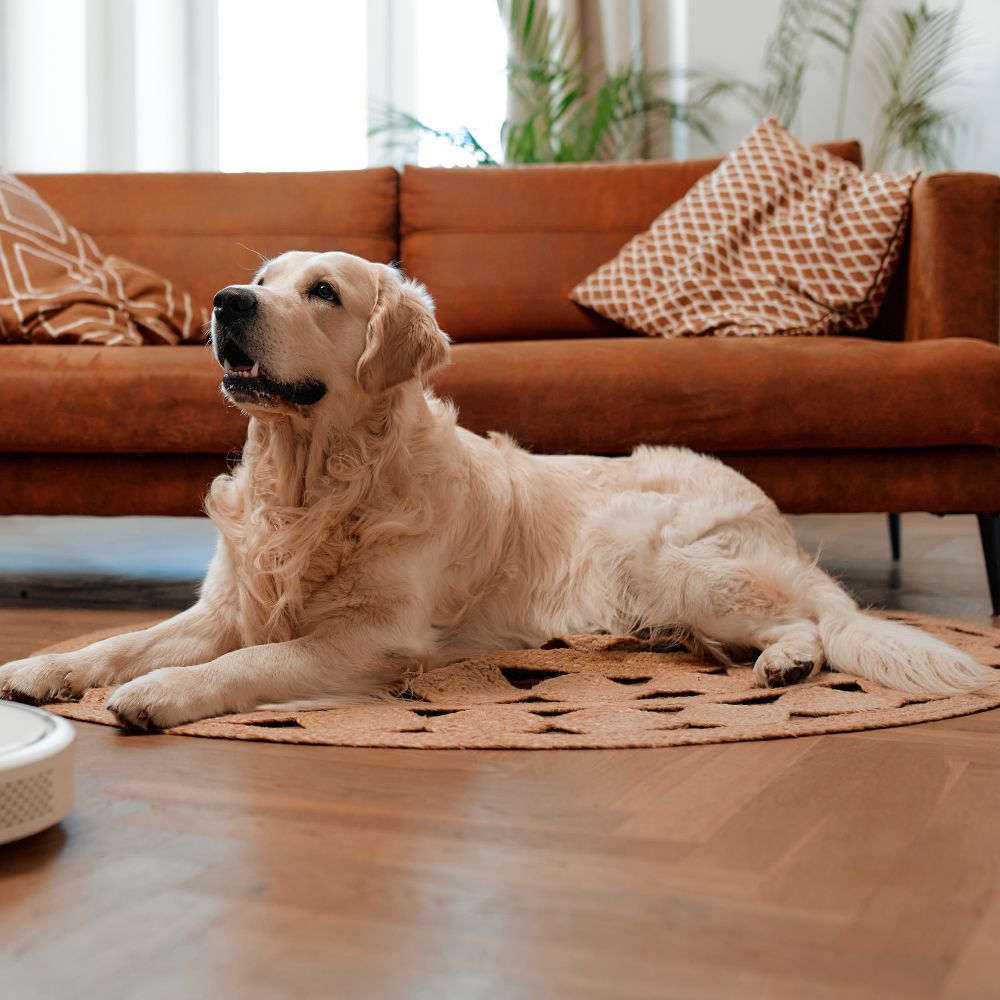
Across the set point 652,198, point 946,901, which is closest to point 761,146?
point 652,198

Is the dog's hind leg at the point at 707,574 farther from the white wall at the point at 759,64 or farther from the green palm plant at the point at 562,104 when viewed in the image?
the white wall at the point at 759,64

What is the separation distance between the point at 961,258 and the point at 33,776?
290 centimetres

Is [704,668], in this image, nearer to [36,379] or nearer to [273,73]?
[36,379]

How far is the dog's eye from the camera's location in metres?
2.29

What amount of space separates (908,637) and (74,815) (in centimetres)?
154

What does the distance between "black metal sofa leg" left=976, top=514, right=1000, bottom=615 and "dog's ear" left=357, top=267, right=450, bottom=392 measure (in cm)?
161

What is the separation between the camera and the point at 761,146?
3.94 metres

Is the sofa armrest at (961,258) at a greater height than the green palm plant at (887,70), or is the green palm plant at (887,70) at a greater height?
the green palm plant at (887,70)

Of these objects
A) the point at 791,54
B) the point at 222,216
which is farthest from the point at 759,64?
the point at 222,216

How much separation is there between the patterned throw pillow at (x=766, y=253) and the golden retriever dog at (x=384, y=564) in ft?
3.81

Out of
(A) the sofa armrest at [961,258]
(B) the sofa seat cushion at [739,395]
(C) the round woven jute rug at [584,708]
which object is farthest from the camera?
(A) the sofa armrest at [961,258]

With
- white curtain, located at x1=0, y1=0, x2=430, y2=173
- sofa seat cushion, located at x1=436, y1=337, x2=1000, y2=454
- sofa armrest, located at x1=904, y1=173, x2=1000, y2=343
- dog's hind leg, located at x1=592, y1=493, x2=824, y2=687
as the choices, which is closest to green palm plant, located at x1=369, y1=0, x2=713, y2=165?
white curtain, located at x1=0, y1=0, x2=430, y2=173

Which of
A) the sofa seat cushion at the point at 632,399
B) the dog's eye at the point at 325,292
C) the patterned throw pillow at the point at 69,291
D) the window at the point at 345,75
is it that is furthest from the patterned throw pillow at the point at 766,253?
the window at the point at 345,75

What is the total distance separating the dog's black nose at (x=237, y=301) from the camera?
217 centimetres
